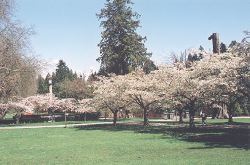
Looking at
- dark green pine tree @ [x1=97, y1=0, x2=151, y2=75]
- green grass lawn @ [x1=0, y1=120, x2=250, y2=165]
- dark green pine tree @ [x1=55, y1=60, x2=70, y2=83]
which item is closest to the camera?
green grass lawn @ [x1=0, y1=120, x2=250, y2=165]

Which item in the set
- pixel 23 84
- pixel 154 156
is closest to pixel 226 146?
pixel 154 156

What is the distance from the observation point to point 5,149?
23.9 meters

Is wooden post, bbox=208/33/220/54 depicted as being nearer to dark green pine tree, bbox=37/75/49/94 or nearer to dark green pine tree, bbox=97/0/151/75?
dark green pine tree, bbox=97/0/151/75

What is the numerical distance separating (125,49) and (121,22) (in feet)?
14.2

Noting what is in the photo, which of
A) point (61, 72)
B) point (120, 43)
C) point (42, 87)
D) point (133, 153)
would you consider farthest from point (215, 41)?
point (61, 72)

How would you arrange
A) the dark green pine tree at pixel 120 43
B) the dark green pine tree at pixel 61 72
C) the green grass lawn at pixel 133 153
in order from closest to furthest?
the green grass lawn at pixel 133 153 < the dark green pine tree at pixel 120 43 < the dark green pine tree at pixel 61 72

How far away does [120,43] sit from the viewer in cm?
6875

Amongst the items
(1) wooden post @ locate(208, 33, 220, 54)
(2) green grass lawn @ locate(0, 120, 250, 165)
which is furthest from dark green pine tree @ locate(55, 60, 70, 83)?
(2) green grass lawn @ locate(0, 120, 250, 165)

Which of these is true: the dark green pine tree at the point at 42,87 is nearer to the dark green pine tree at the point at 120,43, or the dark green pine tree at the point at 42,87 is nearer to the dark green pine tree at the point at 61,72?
the dark green pine tree at the point at 61,72

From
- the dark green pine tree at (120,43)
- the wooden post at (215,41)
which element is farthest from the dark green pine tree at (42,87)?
the wooden post at (215,41)

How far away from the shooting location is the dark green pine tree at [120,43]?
68062 millimetres

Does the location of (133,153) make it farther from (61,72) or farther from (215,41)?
(61,72)

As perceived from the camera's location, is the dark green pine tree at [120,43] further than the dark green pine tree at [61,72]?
No

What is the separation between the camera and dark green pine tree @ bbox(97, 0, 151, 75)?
68.1 m
